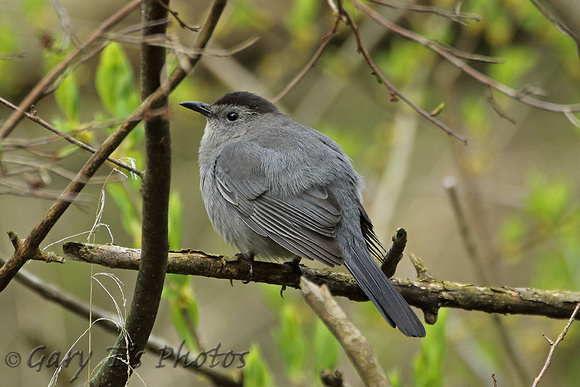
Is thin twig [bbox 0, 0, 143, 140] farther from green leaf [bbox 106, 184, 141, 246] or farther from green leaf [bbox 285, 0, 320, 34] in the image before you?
green leaf [bbox 285, 0, 320, 34]

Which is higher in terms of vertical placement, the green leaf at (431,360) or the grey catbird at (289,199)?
the grey catbird at (289,199)

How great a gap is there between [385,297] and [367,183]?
2.95 meters

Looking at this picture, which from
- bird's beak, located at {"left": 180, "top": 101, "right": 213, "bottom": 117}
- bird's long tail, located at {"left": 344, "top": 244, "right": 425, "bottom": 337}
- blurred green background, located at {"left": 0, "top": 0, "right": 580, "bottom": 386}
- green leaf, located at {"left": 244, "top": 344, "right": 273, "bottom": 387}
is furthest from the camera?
bird's beak, located at {"left": 180, "top": 101, "right": 213, "bottom": 117}

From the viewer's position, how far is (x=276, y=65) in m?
5.83

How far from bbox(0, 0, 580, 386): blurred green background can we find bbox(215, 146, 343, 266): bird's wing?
0.43 metres

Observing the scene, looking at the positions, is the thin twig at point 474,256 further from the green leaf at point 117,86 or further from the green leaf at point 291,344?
the green leaf at point 117,86

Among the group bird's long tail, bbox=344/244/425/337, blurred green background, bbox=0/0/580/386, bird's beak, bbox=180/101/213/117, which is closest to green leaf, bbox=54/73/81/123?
blurred green background, bbox=0/0/580/386

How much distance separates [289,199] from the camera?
3809mm

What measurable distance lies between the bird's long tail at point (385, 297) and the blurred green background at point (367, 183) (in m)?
Answer: 0.40

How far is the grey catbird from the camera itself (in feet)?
11.5

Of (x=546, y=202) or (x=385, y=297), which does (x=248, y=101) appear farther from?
(x=546, y=202)

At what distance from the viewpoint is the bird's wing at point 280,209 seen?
3459 mm

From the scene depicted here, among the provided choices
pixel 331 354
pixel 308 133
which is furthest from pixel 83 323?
pixel 331 354

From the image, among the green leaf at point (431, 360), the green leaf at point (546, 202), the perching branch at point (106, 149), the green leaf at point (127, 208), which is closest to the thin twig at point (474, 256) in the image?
the green leaf at point (431, 360)
